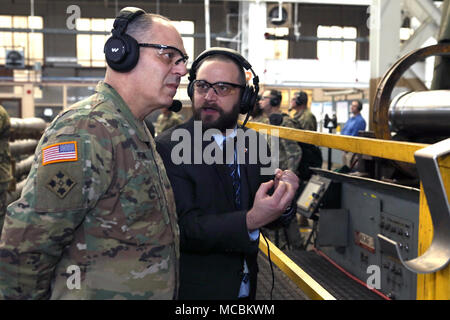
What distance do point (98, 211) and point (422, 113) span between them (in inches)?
71.0

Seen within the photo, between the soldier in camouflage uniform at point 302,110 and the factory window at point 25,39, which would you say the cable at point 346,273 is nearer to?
the soldier in camouflage uniform at point 302,110

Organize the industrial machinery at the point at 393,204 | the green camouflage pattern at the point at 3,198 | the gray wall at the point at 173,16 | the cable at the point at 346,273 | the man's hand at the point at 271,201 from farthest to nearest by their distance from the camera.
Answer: the gray wall at the point at 173,16 < the green camouflage pattern at the point at 3,198 < the cable at the point at 346,273 < the man's hand at the point at 271,201 < the industrial machinery at the point at 393,204

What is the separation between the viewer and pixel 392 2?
562 centimetres

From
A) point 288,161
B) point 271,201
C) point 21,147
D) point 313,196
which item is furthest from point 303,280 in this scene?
point 21,147

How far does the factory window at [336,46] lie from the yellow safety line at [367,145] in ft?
73.2

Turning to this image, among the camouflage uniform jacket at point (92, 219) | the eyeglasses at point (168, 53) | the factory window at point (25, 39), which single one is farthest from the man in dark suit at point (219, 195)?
the factory window at point (25, 39)

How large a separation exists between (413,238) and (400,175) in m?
0.59

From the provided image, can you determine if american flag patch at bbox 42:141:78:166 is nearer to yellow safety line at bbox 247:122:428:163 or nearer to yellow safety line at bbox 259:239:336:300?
yellow safety line at bbox 247:122:428:163

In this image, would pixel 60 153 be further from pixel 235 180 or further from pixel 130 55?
pixel 235 180

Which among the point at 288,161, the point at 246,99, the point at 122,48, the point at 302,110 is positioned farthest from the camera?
the point at 302,110

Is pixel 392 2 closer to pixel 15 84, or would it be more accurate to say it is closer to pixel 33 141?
pixel 33 141

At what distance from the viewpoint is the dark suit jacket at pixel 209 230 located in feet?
5.85

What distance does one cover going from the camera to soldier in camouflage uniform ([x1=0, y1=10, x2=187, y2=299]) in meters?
1.27

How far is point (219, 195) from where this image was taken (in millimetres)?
1904
